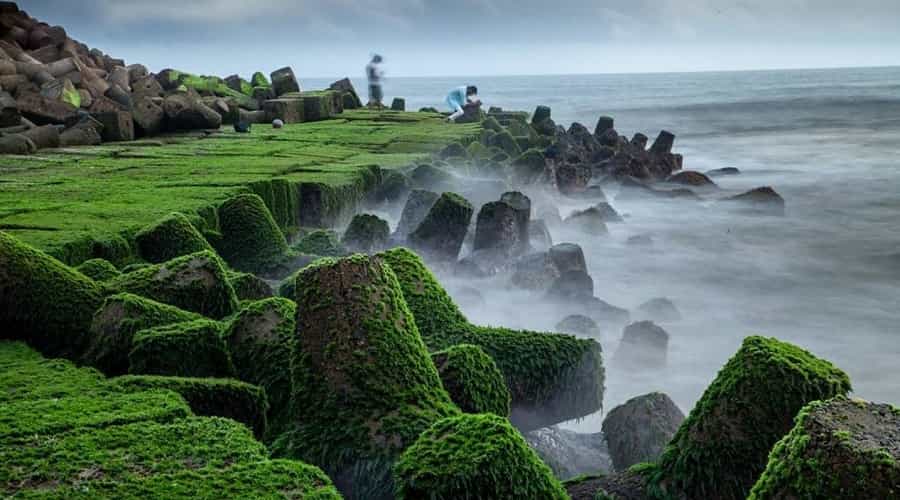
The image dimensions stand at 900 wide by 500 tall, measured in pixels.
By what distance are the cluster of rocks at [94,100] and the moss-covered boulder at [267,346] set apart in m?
6.12

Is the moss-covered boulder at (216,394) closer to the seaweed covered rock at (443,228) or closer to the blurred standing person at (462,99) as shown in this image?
the seaweed covered rock at (443,228)

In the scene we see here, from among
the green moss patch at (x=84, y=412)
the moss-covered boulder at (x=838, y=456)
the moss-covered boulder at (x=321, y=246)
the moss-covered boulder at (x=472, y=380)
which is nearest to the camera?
the moss-covered boulder at (x=838, y=456)

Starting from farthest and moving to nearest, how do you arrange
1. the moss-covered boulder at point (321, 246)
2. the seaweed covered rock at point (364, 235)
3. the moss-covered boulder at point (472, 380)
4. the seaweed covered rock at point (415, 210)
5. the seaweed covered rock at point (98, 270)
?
the seaweed covered rock at point (415, 210)
the seaweed covered rock at point (364, 235)
the moss-covered boulder at point (321, 246)
the seaweed covered rock at point (98, 270)
the moss-covered boulder at point (472, 380)

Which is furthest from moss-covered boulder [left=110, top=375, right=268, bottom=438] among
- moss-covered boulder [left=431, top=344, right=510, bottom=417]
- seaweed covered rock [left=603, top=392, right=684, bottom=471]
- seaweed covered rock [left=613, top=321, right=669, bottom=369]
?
seaweed covered rock [left=613, top=321, right=669, bottom=369]

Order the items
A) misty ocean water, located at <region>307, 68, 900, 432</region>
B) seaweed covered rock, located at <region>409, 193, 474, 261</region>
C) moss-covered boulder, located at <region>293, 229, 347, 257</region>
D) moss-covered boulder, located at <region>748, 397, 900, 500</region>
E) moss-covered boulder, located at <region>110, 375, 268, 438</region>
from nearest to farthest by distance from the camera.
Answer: moss-covered boulder, located at <region>748, 397, 900, 500</region> → moss-covered boulder, located at <region>110, 375, 268, 438</region> → moss-covered boulder, located at <region>293, 229, 347, 257</region> → seaweed covered rock, located at <region>409, 193, 474, 261</region> → misty ocean water, located at <region>307, 68, 900, 432</region>

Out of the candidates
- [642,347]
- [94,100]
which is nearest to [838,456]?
[642,347]

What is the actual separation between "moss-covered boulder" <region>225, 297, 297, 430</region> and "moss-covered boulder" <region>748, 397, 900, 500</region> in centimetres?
139

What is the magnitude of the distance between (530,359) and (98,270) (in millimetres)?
1843

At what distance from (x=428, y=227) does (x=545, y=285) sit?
116cm

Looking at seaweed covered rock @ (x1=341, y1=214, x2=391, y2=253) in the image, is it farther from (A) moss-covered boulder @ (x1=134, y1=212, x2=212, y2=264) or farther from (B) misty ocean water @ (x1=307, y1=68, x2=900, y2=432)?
(A) moss-covered boulder @ (x1=134, y1=212, x2=212, y2=264)

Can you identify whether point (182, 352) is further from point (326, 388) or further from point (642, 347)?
point (642, 347)

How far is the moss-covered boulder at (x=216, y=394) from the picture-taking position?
228cm

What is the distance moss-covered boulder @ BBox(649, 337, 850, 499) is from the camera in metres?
2.12

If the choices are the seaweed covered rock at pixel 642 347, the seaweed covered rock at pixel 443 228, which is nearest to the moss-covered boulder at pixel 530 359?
the seaweed covered rock at pixel 642 347
